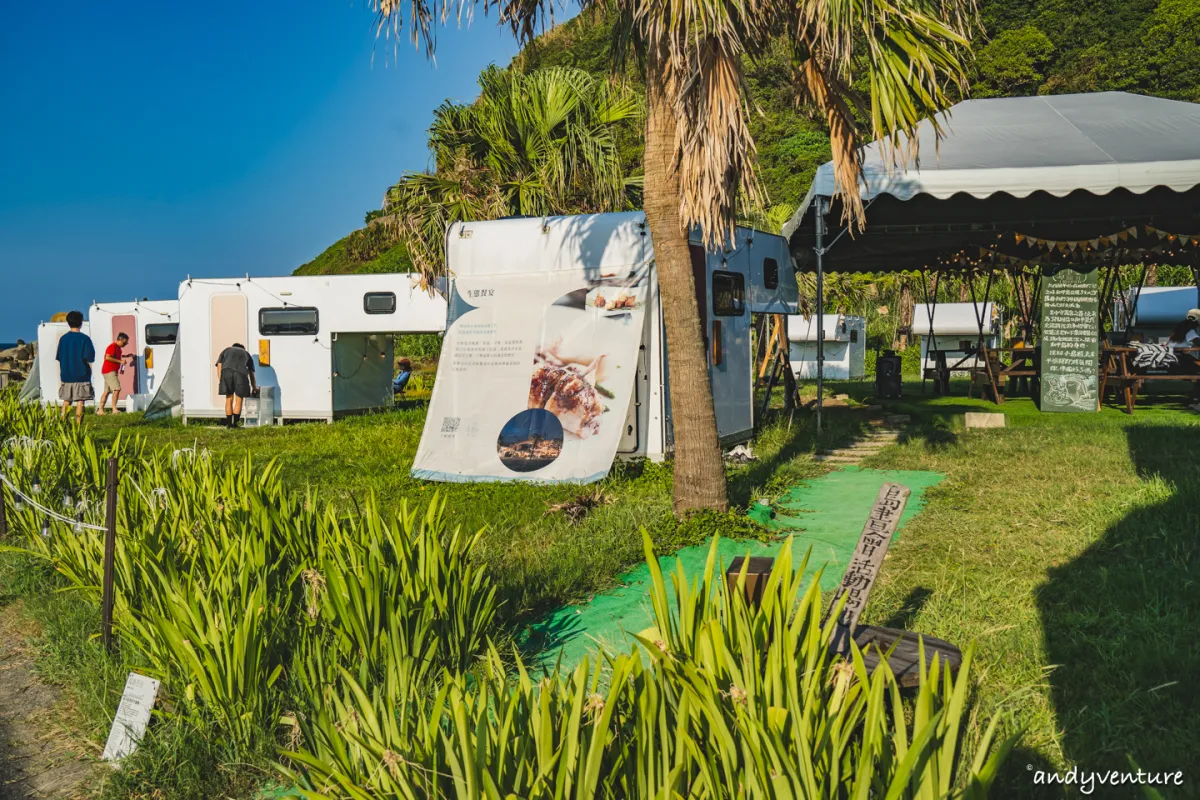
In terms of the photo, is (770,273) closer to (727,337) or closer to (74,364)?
(727,337)

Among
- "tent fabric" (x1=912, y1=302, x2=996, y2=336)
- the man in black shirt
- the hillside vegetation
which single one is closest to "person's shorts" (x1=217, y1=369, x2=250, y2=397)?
the man in black shirt

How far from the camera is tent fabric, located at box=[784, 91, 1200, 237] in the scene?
9.55 m

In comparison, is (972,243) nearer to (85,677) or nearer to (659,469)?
(659,469)

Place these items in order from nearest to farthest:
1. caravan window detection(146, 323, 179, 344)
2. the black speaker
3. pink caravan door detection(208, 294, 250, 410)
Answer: pink caravan door detection(208, 294, 250, 410) < the black speaker < caravan window detection(146, 323, 179, 344)

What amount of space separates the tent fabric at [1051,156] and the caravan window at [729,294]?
147 centimetres

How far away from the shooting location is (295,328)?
1484cm

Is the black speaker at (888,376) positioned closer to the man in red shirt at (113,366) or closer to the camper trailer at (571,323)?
the camper trailer at (571,323)

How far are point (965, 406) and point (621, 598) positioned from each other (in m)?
10.1

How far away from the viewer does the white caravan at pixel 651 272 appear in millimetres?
8188

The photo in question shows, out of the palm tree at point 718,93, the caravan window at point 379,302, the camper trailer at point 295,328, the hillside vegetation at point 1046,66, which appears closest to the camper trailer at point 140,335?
the camper trailer at point 295,328

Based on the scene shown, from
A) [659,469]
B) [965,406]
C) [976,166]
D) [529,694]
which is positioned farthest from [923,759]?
[965,406]

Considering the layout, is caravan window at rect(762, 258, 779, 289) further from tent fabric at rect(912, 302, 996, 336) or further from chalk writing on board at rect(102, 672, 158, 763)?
tent fabric at rect(912, 302, 996, 336)

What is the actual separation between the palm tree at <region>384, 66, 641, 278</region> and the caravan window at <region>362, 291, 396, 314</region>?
30.9 inches

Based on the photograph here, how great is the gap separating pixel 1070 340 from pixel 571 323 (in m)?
7.40
